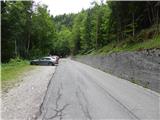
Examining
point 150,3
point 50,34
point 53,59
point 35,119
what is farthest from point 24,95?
point 50,34

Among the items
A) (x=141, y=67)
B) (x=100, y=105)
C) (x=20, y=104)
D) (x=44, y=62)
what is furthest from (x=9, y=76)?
(x=44, y=62)

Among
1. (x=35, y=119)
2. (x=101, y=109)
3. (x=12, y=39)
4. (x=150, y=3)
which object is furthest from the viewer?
(x=12, y=39)

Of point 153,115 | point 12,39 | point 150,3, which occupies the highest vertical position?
point 150,3

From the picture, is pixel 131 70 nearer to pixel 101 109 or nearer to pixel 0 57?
pixel 101 109

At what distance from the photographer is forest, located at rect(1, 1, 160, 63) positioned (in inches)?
1167

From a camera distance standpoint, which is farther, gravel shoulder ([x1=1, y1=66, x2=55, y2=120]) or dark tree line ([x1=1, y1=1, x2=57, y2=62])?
dark tree line ([x1=1, y1=1, x2=57, y2=62])

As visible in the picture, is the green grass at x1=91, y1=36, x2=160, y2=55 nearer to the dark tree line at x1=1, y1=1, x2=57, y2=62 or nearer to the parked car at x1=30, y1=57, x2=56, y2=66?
the parked car at x1=30, y1=57, x2=56, y2=66

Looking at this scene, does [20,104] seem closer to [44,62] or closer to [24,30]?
[44,62]

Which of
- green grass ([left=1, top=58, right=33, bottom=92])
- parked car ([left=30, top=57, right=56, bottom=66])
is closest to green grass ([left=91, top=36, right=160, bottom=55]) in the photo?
green grass ([left=1, top=58, right=33, bottom=92])

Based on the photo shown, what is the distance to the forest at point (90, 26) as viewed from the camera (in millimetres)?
29631

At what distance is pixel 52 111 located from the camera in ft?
27.8

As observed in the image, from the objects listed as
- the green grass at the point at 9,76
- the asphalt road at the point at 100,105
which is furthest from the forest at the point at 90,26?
the asphalt road at the point at 100,105

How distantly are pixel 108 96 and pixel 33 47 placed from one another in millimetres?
47633

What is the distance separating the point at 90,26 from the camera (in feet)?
222
